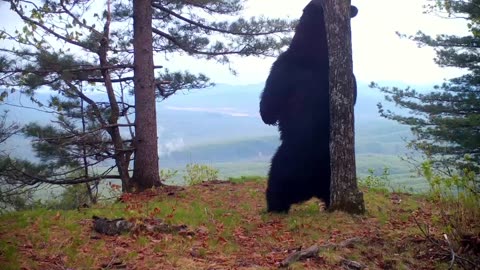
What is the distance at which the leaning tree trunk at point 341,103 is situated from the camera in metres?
6.07

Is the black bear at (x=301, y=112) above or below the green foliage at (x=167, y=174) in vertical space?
above

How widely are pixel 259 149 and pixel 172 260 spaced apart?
327 ft

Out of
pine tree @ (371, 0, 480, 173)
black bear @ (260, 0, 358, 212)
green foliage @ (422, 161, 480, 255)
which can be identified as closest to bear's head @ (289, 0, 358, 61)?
black bear @ (260, 0, 358, 212)

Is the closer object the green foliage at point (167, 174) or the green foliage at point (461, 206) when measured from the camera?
the green foliage at point (461, 206)

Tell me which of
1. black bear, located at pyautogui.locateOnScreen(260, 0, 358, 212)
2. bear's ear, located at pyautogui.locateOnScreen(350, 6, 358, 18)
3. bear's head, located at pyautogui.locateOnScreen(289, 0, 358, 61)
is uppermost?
bear's ear, located at pyautogui.locateOnScreen(350, 6, 358, 18)

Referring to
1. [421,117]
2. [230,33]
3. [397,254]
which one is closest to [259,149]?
[421,117]

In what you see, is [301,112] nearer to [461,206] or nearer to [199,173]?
[461,206]

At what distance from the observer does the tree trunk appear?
972 cm

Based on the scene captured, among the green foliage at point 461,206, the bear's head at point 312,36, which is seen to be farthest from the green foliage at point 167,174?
the green foliage at point 461,206

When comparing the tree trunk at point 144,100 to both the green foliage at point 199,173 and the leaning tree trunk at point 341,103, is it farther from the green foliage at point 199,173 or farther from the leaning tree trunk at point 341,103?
the leaning tree trunk at point 341,103

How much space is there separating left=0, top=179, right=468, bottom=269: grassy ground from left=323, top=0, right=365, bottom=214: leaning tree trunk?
1.20 feet

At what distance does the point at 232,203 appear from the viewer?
8234 mm

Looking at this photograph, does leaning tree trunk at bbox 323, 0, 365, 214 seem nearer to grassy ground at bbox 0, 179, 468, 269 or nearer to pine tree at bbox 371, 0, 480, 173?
grassy ground at bbox 0, 179, 468, 269

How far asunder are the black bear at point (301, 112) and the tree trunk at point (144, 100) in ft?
11.7
